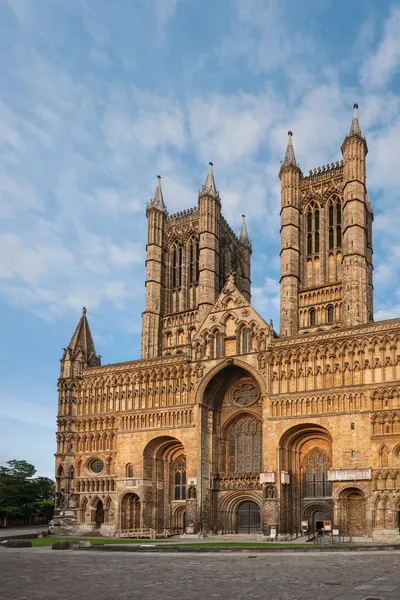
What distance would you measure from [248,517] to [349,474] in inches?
517

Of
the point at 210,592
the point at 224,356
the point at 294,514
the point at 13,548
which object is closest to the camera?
the point at 210,592

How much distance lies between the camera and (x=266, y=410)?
194ft

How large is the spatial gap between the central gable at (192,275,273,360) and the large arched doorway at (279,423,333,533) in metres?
8.98

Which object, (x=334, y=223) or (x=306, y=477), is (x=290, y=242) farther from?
(x=306, y=477)

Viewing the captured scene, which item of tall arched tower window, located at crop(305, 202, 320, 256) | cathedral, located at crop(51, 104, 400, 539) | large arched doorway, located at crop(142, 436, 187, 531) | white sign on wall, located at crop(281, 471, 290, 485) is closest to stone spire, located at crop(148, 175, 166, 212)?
cathedral, located at crop(51, 104, 400, 539)

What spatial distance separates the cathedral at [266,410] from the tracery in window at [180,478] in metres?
0.12

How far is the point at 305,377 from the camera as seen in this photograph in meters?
58.1

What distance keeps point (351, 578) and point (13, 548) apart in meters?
28.2

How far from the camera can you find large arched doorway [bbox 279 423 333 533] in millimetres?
57312

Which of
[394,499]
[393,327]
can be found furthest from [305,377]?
[394,499]

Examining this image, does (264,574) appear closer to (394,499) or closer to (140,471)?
(394,499)

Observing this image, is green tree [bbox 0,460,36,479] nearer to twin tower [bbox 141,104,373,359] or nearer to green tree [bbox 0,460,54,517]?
green tree [bbox 0,460,54,517]

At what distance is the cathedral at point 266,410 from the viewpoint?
5391cm

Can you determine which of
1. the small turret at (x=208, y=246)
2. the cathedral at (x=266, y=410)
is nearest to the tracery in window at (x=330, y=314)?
the cathedral at (x=266, y=410)
